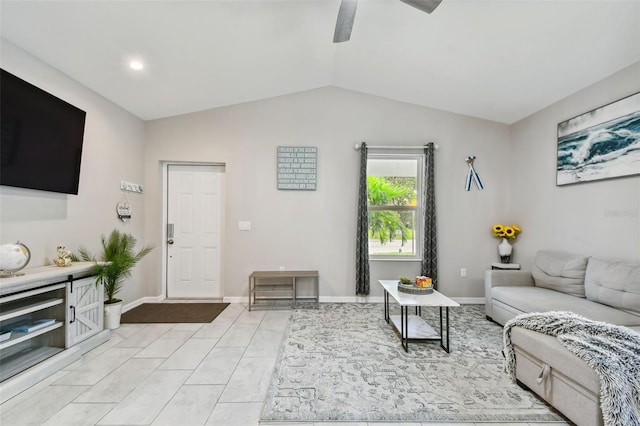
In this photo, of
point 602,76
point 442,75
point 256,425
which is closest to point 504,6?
point 442,75

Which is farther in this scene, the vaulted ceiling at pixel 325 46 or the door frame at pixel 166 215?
the door frame at pixel 166 215

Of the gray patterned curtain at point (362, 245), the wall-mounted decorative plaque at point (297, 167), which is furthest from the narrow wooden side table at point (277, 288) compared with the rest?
the wall-mounted decorative plaque at point (297, 167)

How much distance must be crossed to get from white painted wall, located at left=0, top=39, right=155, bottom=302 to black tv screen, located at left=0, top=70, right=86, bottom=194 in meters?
0.15

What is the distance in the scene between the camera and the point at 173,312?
3461 millimetres

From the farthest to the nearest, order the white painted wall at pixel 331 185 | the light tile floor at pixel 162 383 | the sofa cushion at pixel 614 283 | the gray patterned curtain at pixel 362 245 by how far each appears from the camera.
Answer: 1. the white painted wall at pixel 331 185
2. the gray patterned curtain at pixel 362 245
3. the sofa cushion at pixel 614 283
4. the light tile floor at pixel 162 383

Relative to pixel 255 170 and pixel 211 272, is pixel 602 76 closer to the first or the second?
pixel 255 170

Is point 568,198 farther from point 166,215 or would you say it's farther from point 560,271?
point 166,215

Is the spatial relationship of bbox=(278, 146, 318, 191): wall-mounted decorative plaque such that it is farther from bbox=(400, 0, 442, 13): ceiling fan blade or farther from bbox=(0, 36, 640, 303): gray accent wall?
bbox=(400, 0, 442, 13): ceiling fan blade

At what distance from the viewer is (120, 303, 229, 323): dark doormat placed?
127 inches

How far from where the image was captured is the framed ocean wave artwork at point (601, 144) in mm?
2395

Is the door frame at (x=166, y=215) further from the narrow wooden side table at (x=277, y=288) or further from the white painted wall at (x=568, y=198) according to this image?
the white painted wall at (x=568, y=198)

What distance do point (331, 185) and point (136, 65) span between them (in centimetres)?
268

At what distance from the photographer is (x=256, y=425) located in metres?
1.58

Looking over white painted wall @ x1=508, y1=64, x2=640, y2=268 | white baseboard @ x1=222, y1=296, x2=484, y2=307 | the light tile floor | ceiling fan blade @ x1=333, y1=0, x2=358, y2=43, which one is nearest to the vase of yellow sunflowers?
white painted wall @ x1=508, y1=64, x2=640, y2=268
